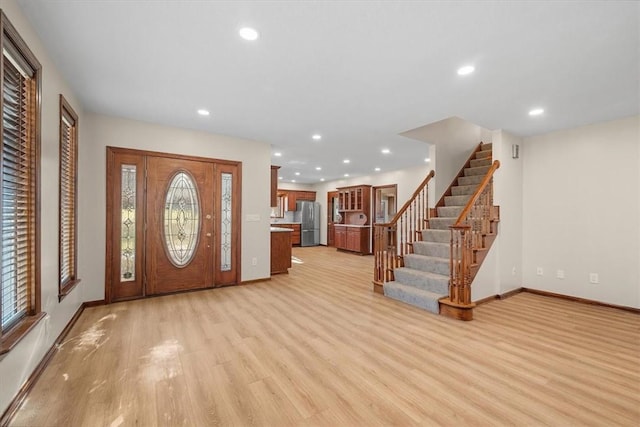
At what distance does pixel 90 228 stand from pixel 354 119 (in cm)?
380

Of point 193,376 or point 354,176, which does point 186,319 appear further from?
point 354,176

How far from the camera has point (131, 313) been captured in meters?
3.50

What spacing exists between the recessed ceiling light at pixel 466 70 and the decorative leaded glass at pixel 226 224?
3.62 metres

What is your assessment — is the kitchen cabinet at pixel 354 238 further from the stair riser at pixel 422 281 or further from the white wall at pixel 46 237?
the white wall at pixel 46 237

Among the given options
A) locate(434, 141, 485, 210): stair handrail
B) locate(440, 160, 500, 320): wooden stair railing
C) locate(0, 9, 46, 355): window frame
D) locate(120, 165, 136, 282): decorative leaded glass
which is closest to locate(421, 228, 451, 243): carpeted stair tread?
locate(440, 160, 500, 320): wooden stair railing

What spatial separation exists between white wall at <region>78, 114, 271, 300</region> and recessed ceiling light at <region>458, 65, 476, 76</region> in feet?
11.3

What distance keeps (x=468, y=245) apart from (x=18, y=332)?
13.8 feet

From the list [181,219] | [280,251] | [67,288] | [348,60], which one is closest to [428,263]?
[280,251]

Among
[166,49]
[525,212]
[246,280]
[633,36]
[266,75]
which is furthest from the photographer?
[246,280]

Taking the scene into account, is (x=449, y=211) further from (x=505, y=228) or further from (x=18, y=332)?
(x=18, y=332)

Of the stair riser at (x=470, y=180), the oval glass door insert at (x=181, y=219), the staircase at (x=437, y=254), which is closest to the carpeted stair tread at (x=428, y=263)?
the staircase at (x=437, y=254)

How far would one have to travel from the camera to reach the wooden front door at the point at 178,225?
4.16 meters

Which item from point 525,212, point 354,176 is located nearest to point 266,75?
point 525,212

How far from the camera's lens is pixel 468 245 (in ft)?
11.7
